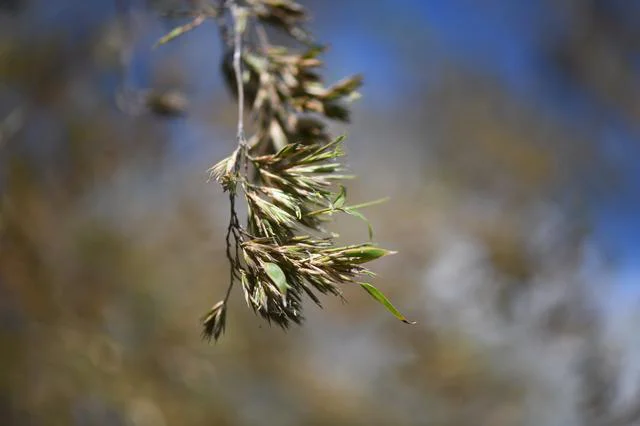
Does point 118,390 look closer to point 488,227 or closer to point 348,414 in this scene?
point 348,414

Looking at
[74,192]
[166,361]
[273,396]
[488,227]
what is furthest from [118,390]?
[488,227]

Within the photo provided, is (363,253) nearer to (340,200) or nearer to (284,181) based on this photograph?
(340,200)

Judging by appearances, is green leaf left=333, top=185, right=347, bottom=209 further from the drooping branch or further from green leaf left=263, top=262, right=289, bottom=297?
green leaf left=263, top=262, right=289, bottom=297

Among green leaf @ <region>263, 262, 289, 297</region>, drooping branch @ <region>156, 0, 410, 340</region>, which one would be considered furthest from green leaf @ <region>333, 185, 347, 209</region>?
green leaf @ <region>263, 262, 289, 297</region>

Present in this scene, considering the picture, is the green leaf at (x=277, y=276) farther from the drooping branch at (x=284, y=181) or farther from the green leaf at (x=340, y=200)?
the green leaf at (x=340, y=200)

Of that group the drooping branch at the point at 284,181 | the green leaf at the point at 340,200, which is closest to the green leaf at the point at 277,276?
the drooping branch at the point at 284,181

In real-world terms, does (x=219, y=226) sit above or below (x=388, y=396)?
above

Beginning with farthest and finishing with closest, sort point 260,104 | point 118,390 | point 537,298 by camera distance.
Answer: point 537,298 → point 118,390 → point 260,104

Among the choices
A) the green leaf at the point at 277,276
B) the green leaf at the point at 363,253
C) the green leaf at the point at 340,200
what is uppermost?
the green leaf at the point at 340,200
